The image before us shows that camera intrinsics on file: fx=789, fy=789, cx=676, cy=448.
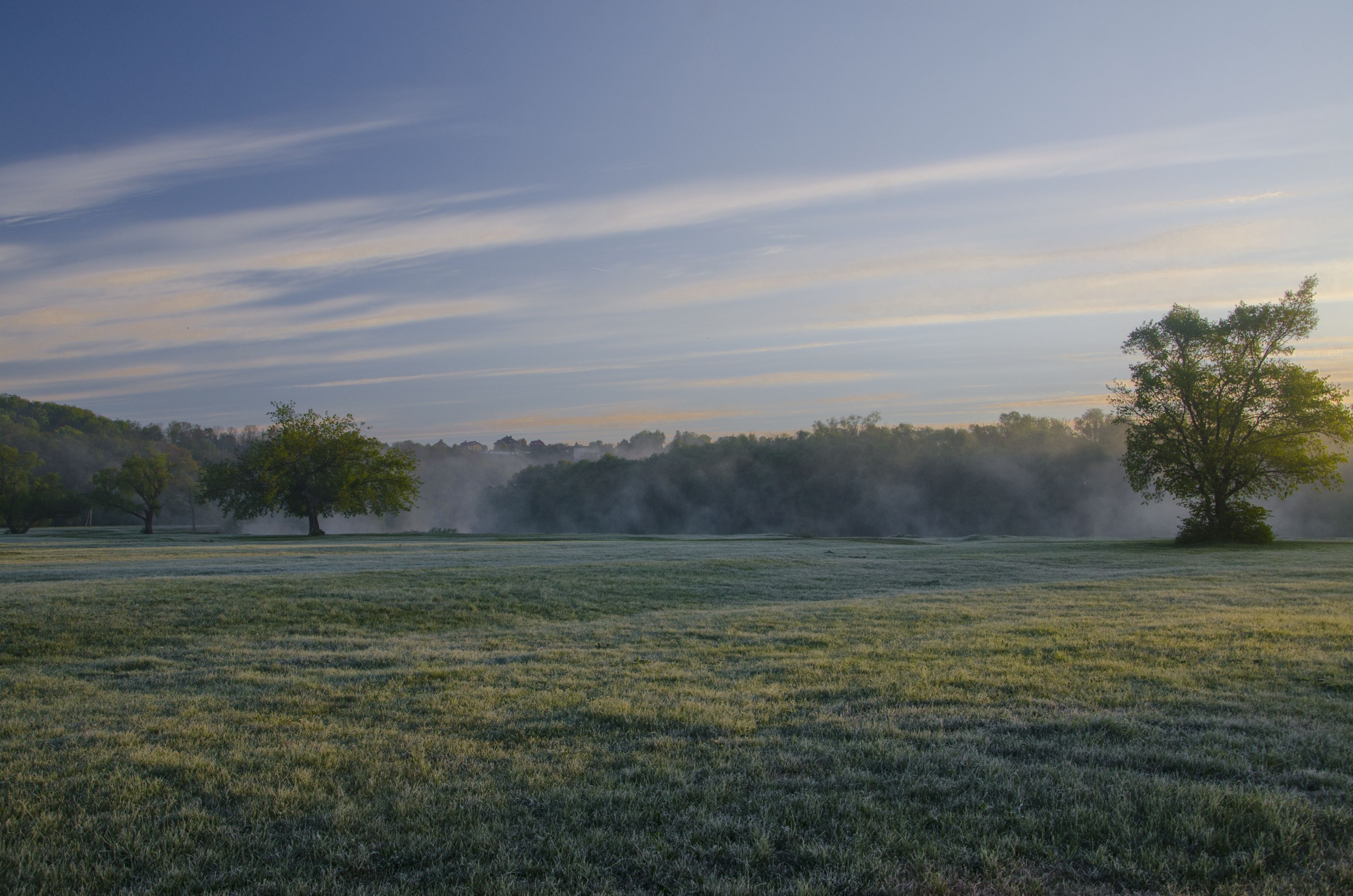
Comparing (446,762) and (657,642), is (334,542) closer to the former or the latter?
(657,642)

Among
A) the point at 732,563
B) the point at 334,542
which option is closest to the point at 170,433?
the point at 334,542

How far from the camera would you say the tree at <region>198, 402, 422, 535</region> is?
52562 mm

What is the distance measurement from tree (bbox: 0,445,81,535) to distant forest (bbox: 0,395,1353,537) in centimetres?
1135

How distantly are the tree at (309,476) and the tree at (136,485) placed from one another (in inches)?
585

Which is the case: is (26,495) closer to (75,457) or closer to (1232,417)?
(75,457)

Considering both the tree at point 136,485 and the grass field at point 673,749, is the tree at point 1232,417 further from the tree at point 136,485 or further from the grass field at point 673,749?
the tree at point 136,485

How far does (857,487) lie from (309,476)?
61.9 meters

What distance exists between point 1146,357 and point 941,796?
37.0m

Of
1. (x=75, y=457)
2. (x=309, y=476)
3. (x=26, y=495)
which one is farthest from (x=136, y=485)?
(x=75, y=457)

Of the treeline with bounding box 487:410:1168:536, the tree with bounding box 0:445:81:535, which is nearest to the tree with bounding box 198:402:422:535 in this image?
the tree with bounding box 0:445:81:535

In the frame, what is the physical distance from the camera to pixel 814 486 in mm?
97000

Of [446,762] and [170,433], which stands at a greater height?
[170,433]

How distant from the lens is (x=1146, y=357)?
3541cm

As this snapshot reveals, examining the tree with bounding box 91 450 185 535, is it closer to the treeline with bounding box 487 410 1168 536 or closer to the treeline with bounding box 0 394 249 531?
the treeline with bounding box 0 394 249 531
